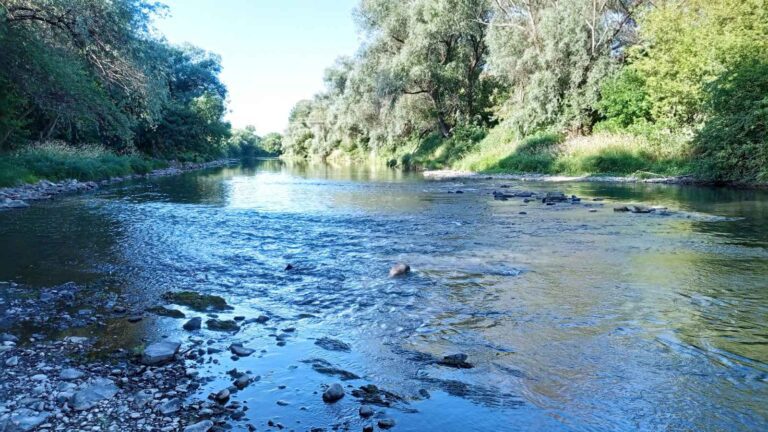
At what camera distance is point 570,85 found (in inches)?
1422

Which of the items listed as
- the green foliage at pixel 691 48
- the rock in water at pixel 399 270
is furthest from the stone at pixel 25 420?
the green foliage at pixel 691 48

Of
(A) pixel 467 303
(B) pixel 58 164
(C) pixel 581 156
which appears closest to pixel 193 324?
(A) pixel 467 303

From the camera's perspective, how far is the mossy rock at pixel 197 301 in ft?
23.9

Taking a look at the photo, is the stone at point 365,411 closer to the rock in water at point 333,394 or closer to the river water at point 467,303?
the river water at point 467,303

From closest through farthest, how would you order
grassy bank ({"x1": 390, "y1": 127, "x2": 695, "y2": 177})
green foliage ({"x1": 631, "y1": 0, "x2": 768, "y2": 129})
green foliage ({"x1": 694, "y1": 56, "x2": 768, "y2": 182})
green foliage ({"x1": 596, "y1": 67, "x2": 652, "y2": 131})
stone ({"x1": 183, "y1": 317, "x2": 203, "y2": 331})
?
1. stone ({"x1": 183, "y1": 317, "x2": 203, "y2": 331})
2. green foliage ({"x1": 694, "y1": 56, "x2": 768, "y2": 182})
3. green foliage ({"x1": 631, "y1": 0, "x2": 768, "y2": 129})
4. grassy bank ({"x1": 390, "y1": 127, "x2": 695, "y2": 177})
5. green foliage ({"x1": 596, "y1": 67, "x2": 652, "y2": 131})

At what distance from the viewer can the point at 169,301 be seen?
7598 mm

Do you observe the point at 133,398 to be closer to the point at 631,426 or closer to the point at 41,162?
the point at 631,426

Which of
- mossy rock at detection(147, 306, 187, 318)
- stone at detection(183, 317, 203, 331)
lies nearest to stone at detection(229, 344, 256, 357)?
stone at detection(183, 317, 203, 331)

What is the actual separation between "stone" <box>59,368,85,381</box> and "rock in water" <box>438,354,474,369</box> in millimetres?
3393

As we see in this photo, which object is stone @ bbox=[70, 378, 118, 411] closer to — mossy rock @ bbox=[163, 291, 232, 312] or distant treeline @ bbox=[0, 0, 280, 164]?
mossy rock @ bbox=[163, 291, 232, 312]

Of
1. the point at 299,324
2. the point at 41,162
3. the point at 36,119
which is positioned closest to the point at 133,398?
the point at 299,324

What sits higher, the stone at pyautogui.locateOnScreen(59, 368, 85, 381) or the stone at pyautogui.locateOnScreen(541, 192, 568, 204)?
the stone at pyautogui.locateOnScreen(541, 192, 568, 204)

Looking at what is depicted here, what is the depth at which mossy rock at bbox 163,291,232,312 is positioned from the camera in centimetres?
729

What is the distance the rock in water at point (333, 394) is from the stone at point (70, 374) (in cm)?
228
